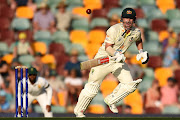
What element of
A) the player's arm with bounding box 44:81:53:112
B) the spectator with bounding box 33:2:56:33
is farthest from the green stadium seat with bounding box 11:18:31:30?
the player's arm with bounding box 44:81:53:112

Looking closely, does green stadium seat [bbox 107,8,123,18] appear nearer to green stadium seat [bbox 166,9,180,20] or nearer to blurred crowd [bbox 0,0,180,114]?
blurred crowd [bbox 0,0,180,114]

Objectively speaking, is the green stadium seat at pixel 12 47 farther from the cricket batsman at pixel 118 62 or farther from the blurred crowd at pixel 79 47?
the cricket batsman at pixel 118 62

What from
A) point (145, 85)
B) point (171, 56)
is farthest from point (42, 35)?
point (171, 56)

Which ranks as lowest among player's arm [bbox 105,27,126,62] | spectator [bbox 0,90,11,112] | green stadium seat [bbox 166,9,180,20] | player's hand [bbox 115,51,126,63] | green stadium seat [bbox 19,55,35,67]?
spectator [bbox 0,90,11,112]

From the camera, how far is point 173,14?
1005cm

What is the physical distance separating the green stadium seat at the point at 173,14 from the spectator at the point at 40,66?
307 cm

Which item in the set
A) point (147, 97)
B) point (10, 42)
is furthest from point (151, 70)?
point (10, 42)

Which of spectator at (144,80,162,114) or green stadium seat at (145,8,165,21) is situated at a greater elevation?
green stadium seat at (145,8,165,21)

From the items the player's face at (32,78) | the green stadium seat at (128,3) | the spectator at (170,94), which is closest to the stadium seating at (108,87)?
the spectator at (170,94)

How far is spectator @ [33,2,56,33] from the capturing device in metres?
9.65

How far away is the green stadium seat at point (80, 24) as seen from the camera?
975 centimetres

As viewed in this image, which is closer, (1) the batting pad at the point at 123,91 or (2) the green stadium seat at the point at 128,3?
(1) the batting pad at the point at 123,91

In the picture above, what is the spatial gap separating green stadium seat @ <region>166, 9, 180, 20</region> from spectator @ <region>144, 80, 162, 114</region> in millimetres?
2032

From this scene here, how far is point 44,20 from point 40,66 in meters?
1.28
